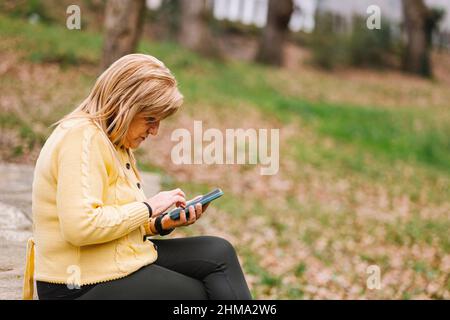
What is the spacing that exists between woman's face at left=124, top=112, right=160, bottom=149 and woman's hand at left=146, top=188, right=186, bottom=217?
0.80 ft

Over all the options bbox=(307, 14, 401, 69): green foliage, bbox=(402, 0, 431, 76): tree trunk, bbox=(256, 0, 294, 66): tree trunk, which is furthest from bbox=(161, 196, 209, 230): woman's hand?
bbox=(402, 0, 431, 76): tree trunk

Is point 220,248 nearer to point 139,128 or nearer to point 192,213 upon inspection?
point 192,213

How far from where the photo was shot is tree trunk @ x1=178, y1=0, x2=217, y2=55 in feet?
50.7

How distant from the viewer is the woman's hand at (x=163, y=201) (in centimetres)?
258

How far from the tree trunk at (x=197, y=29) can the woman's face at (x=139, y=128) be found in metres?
13.0

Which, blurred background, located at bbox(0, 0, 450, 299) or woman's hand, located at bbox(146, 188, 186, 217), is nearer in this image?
woman's hand, located at bbox(146, 188, 186, 217)

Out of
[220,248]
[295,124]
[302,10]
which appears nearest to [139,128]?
[220,248]

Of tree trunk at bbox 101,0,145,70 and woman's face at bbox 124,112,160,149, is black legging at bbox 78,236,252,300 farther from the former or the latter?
tree trunk at bbox 101,0,145,70

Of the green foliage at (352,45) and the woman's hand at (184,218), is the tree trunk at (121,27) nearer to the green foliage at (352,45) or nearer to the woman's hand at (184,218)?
the woman's hand at (184,218)

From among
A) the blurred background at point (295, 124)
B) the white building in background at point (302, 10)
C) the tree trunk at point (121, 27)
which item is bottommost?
the blurred background at point (295, 124)

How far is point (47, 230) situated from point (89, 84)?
8339 mm

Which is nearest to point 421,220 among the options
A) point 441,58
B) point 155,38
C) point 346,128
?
point 346,128

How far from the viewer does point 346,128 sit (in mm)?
11281

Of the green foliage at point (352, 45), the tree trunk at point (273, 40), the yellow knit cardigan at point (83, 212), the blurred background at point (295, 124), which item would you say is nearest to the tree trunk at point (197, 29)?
the blurred background at point (295, 124)
